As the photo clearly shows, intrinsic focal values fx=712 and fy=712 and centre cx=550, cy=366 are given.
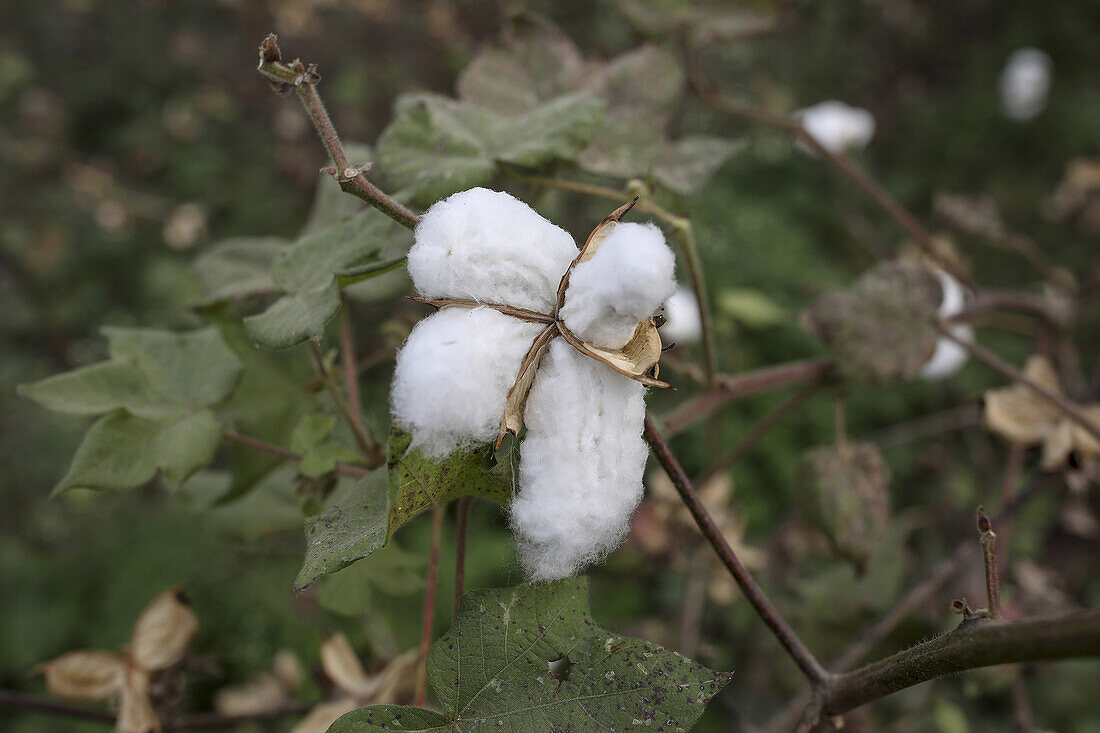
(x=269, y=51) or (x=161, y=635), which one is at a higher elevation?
(x=269, y=51)

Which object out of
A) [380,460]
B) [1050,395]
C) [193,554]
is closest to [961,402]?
[1050,395]

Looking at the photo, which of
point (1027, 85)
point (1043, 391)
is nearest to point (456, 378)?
point (1043, 391)

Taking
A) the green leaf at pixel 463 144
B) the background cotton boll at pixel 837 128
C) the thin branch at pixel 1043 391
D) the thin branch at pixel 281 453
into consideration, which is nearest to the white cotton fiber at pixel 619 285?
the green leaf at pixel 463 144

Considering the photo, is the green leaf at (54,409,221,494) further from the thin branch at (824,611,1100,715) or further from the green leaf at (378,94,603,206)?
the thin branch at (824,611,1100,715)

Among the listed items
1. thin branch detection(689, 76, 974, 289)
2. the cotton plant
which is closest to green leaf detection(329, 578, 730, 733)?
the cotton plant

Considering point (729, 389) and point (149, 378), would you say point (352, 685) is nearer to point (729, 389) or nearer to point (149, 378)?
point (149, 378)
